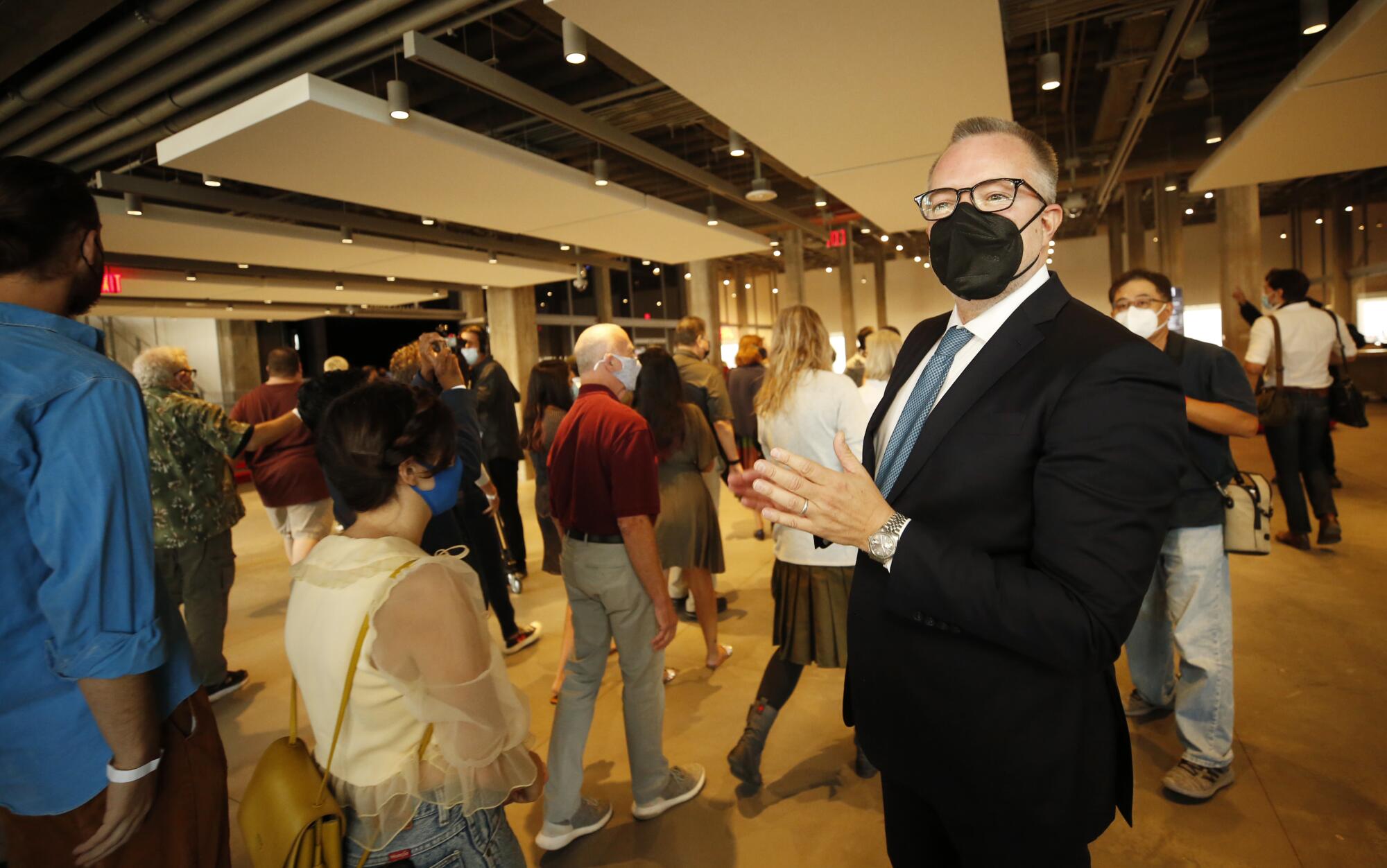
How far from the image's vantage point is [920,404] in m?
1.25

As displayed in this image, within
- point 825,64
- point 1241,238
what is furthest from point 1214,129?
point 825,64

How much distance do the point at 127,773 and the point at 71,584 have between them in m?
0.35

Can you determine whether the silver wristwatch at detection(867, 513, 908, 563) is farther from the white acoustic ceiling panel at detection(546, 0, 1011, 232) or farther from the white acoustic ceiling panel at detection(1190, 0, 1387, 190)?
the white acoustic ceiling panel at detection(1190, 0, 1387, 190)

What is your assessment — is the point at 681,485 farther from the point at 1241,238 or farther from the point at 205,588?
the point at 1241,238

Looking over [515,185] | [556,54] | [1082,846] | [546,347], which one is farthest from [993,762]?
[546,347]

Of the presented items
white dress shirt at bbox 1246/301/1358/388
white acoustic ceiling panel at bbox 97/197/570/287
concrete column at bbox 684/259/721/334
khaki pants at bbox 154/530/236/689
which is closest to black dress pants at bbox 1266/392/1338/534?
white dress shirt at bbox 1246/301/1358/388

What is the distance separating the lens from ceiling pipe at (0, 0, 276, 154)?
3619 millimetres

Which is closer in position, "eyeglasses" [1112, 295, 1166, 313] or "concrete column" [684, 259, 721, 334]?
"eyeglasses" [1112, 295, 1166, 313]

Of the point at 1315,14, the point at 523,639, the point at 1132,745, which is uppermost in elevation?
the point at 1315,14

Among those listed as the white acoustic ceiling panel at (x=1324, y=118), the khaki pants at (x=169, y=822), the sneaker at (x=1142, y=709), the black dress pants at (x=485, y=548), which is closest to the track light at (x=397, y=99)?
the black dress pants at (x=485, y=548)

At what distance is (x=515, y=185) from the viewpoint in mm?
5430

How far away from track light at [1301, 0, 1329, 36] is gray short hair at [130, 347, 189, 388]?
639 cm

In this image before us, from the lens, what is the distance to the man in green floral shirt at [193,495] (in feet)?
10.8

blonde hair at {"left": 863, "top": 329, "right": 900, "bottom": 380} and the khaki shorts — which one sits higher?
blonde hair at {"left": 863, "top": 329, "right": 900, "bottom": 380}
